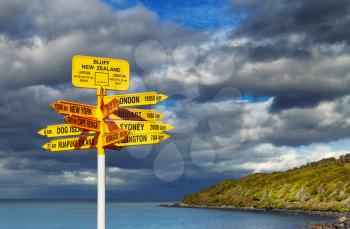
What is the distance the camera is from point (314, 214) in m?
144

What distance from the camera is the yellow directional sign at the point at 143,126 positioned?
12320 millimetres

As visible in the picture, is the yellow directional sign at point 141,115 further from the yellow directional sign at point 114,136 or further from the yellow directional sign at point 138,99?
the yellow directional sign at point 114,136

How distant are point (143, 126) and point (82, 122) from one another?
1623 millimetres

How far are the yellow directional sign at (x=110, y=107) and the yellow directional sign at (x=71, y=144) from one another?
2.33 ft

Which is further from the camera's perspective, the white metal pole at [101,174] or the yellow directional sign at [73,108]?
the yellow directional sign at [73,108]

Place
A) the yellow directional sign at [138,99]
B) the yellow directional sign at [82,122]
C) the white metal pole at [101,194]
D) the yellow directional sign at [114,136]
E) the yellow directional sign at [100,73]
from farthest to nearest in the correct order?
the yellow directional sign at [138,99]
the yellow directional sign at [100,73]
the yellow directional sign at [82,122]
the yellow directional sign at [114,136]
the white metal pole at [101,194]

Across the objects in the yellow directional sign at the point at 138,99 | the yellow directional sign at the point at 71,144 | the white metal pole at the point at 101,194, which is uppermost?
the yellow directional sign at the point at 138,99

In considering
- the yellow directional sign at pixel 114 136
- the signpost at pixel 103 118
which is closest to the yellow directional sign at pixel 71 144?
the signpost at pixel 103 118

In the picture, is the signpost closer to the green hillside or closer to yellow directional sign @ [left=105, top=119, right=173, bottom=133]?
yellow directional sign @ [left=105, top=119, right=173, bottom=133]

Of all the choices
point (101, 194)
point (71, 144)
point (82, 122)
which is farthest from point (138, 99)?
point (101, 194)

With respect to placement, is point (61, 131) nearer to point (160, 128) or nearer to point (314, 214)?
point (160, 128)

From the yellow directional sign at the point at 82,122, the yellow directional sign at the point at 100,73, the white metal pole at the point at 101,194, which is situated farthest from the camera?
the yellow directional sign at the point at 100,73

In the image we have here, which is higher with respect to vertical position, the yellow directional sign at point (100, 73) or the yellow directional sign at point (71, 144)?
the yellow directional sign at point (100, 73)

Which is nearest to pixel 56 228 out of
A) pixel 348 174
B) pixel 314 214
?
pixel 314 214
